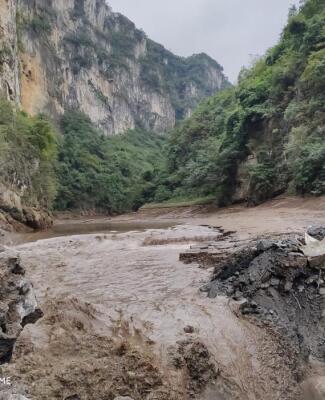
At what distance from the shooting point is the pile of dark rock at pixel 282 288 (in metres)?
6.68

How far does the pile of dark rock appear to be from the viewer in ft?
21.9

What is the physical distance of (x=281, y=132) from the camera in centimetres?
3522

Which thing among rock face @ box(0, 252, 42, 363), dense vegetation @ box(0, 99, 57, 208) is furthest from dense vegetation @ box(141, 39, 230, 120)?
rock face @ box(0, 252, 42, 363)

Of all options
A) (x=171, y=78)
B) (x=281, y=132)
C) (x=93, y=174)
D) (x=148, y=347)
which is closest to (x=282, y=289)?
(x=148, y=347)

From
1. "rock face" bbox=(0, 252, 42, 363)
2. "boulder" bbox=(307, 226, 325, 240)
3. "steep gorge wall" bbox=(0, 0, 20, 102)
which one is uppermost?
"steep gorge wall" bbox=(0, 0, 20, 102)

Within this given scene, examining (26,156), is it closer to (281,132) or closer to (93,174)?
(281,132)

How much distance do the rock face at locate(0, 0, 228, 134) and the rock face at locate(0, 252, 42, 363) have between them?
43.2 m

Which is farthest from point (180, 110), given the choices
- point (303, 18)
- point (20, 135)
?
point (20, 135)

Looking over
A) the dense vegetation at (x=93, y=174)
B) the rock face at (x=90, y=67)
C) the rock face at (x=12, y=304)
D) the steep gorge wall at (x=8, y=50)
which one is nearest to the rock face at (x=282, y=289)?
the rock face at (x=12, y=304)

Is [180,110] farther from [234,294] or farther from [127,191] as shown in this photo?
[234,294]

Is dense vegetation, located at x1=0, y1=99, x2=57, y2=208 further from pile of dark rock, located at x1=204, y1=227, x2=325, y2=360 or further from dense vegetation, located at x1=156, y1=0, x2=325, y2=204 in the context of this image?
pile of dark rock, located at x1=204, y1=227, x2=325, y2=360

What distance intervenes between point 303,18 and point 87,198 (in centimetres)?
4311

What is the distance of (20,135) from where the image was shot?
32656 millimetres

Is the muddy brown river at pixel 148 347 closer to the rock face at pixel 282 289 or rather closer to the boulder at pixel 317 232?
the rock face at pixel 282 289
